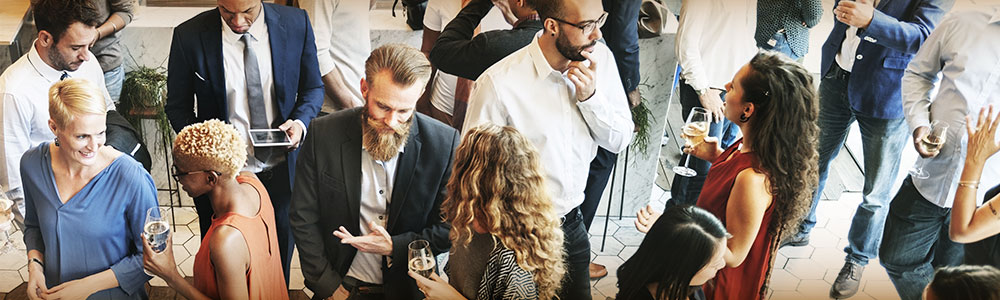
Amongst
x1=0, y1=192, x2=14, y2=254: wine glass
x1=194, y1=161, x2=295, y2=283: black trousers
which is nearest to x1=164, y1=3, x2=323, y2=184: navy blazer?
x1=194, y1=161, x2=295, y2=283: black trousers

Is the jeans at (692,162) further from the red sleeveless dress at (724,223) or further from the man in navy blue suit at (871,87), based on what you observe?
the man in navy blue suit at (871,87)

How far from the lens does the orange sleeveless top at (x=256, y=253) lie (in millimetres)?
3223

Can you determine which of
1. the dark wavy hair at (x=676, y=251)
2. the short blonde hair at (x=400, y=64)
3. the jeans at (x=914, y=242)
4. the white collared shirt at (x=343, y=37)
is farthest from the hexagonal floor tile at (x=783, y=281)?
the white collared shirt at (x=343, y=37)

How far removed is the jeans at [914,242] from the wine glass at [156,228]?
3076 mm

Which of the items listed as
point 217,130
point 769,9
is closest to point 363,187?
point 217,130

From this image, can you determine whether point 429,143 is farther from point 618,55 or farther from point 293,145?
point 618,55

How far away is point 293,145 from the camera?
329 centimetres

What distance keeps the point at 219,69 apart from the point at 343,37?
482mm

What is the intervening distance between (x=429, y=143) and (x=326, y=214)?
529mm

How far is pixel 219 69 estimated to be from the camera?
316 cm

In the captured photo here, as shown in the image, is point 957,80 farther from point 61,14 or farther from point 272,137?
point 61,14

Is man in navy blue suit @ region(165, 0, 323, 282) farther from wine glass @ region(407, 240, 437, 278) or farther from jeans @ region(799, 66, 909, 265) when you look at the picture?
jeans @ region(799, 66, 909, 265)

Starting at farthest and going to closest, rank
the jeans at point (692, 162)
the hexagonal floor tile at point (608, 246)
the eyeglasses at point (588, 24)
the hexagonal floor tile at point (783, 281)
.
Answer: the hexagonal floor tile at point (783, 281) < the hexagonal floor tile at point (608, 246) < the jeans at point (692, 162) < the eyeglasses at point (588, 24)

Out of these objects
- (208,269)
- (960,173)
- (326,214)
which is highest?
(960,173)
